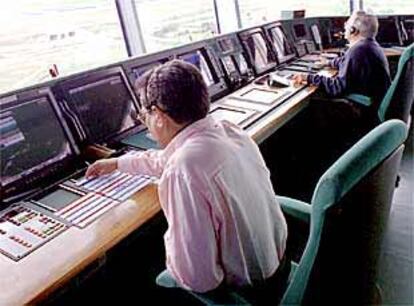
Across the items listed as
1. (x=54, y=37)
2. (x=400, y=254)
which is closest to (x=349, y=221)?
(x=400, y=254)

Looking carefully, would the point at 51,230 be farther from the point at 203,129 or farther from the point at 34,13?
the point at 34,13

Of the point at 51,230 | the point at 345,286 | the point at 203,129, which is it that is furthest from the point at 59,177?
the point at 345,286

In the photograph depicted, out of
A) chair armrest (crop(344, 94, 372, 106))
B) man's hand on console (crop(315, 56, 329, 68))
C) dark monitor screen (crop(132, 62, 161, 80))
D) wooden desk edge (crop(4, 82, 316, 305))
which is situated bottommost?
chair armrest (crop(344, 94, 372, 106))

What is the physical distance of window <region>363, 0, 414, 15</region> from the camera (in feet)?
13.5

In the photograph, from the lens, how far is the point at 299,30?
3.91 metres

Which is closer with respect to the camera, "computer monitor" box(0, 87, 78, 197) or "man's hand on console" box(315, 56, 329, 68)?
"computer monitor" box(0, 87, 78, 197)

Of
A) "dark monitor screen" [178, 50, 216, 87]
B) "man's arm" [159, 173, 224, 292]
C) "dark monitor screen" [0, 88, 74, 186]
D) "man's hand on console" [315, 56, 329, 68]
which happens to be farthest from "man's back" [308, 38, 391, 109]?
"man's arm" [159, 173, 224, 292]

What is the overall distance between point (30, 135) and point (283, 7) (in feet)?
11.3

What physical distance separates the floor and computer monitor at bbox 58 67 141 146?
1.22m

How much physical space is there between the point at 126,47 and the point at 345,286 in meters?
2.53

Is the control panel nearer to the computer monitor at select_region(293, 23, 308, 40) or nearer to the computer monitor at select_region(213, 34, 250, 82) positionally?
the computer monitor at select_region(213, 34, 250, 82)

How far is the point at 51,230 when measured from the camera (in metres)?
1.25

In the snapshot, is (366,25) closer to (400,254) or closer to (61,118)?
(400,254)

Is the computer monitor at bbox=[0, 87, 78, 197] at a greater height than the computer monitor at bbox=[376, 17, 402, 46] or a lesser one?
greater
